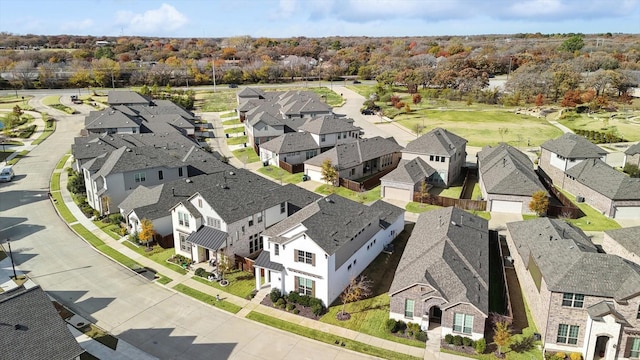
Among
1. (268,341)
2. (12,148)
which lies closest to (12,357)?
(268,341)

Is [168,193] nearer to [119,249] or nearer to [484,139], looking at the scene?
[119,249]

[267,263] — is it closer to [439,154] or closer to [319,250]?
[319,250]

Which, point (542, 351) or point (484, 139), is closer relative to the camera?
point (542, 351)

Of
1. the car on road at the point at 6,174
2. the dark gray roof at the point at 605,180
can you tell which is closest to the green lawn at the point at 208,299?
the dark gray roof at the point at 605,180

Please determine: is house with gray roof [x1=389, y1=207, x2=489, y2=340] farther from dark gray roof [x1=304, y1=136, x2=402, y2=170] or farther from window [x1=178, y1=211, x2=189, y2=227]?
dark gray roof [x1=304, y1=136, x2=402, y2=170]

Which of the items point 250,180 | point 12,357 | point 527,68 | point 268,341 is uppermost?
point 527,68
